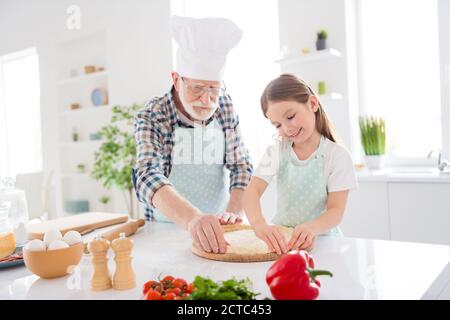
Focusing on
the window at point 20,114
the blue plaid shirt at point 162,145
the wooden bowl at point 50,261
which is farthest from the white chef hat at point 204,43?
the window at point 20,114

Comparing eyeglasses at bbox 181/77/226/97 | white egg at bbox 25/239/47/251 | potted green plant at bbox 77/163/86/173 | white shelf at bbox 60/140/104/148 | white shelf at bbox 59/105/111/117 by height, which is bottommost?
white egg at bbox 25/239/47/251

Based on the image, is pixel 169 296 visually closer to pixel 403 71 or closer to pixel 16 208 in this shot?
pixel 16 208

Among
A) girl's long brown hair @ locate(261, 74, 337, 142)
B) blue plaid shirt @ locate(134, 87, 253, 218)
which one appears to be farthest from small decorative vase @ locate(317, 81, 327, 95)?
girl's long brown hair @ locate(261, 74, 337, 142)

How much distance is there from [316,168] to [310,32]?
6.75ft

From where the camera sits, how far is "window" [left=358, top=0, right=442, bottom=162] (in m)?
3.16

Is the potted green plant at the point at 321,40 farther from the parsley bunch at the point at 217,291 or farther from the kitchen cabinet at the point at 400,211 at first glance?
the parsley bunch at the point at 217,291

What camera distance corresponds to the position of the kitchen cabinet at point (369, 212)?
266 cm

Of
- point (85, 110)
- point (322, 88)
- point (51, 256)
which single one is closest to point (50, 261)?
point (51, 256)

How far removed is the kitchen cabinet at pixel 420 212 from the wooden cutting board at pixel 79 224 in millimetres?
1663

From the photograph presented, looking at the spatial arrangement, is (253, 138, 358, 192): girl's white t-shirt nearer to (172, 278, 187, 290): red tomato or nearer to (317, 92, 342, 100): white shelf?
(172, 278, 187, 290): red tomato

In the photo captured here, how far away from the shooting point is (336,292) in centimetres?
89

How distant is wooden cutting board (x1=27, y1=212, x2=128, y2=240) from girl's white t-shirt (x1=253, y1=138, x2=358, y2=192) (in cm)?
66

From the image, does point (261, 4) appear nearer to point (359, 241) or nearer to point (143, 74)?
point (143, 74)

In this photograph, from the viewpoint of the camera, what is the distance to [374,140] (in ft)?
9.98
